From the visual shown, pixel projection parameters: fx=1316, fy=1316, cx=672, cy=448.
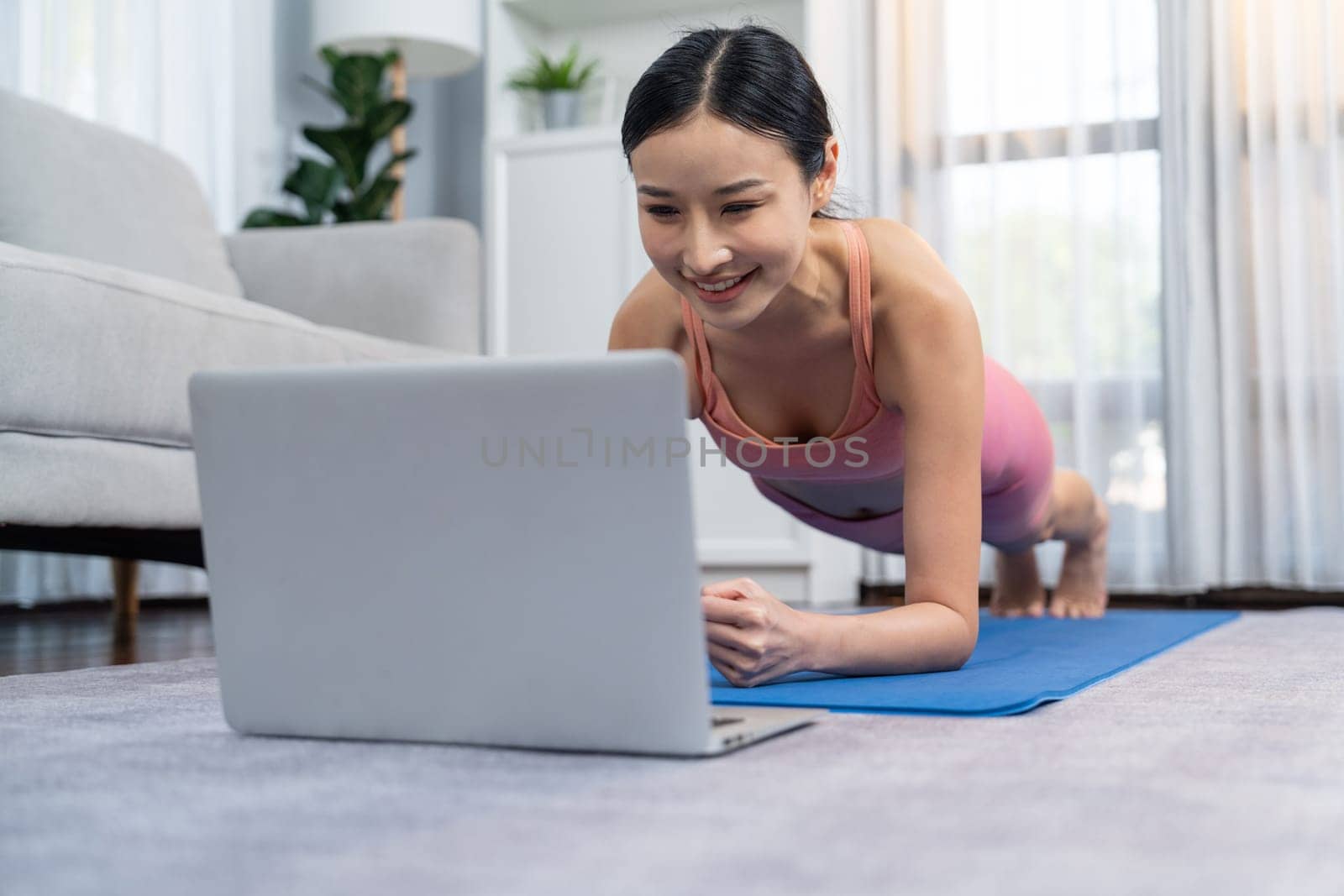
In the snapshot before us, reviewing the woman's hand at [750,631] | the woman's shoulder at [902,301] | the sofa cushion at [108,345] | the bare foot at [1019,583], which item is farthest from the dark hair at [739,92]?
the bare foot at [1019,583]

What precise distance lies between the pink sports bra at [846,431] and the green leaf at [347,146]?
2.09 meters

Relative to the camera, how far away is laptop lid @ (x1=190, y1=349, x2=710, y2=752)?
715 mm

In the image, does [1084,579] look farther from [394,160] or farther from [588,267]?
[394,160]

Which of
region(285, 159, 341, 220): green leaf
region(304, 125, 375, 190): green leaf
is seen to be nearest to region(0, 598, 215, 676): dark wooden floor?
region(285, 159, 341, 220): green leaf

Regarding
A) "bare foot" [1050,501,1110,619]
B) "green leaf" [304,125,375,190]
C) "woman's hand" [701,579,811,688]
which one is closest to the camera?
"woman's hand" [701,579,811,688]

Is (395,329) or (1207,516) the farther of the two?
(1207,516)

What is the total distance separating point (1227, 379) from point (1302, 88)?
661 millimetres

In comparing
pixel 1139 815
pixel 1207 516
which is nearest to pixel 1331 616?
pixel 1207 516

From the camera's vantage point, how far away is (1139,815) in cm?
Result: 62

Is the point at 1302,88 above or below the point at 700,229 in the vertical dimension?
above

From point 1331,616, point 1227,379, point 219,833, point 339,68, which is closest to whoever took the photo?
point 219,833

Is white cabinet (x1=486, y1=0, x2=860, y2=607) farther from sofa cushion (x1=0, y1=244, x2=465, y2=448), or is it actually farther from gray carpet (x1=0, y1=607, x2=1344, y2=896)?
gray carpet (x1=0, y1=607, x2=1344, y2=896)

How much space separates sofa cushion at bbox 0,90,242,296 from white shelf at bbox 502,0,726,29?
4.06 ft

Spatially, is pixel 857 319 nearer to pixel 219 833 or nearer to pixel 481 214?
pixel 219 833
